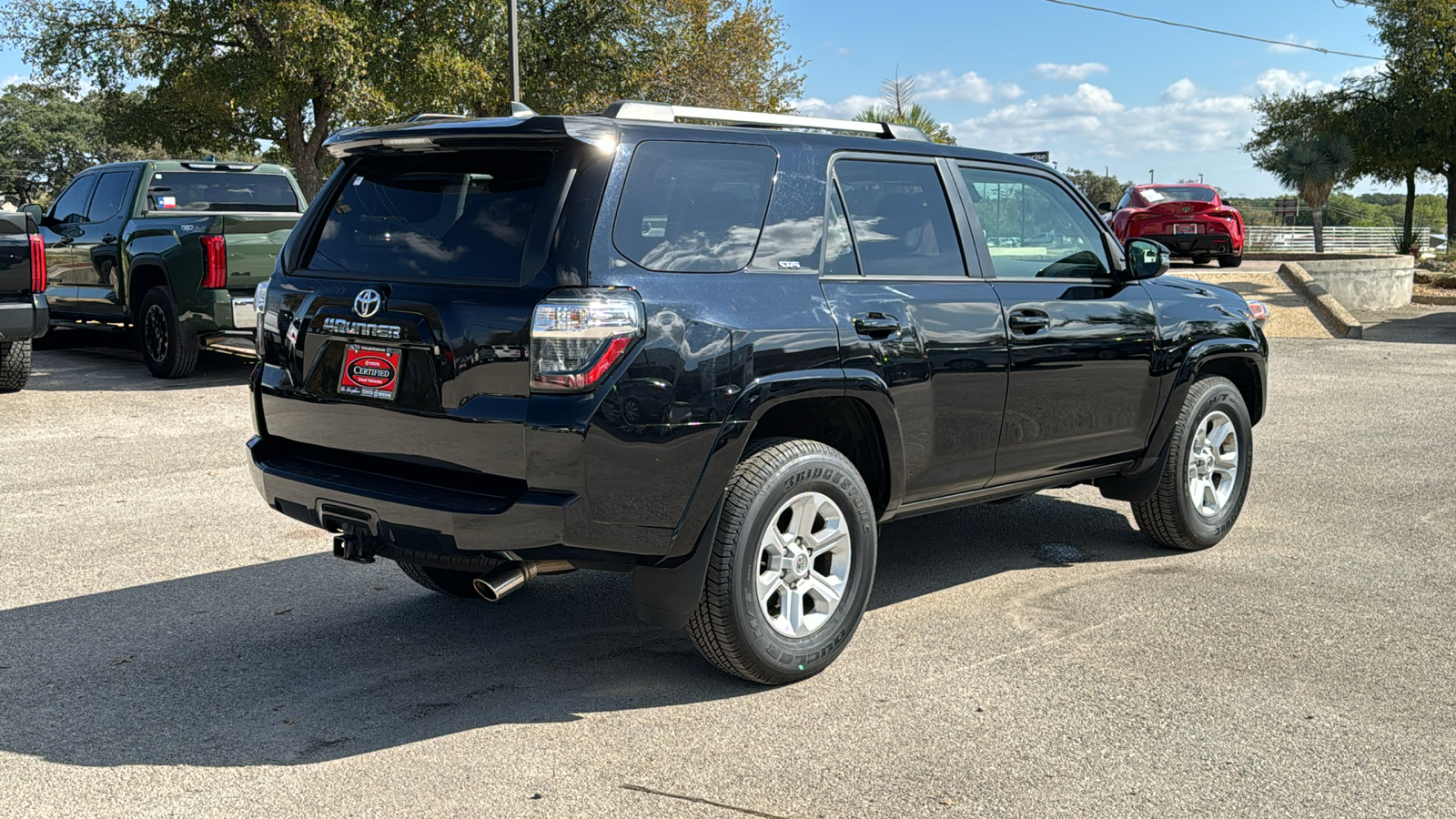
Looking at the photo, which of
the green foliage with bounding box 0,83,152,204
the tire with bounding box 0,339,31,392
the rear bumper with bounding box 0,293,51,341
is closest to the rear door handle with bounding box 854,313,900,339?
the rear bumper with bounding box 0,293,51,341

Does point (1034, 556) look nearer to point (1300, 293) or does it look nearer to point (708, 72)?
point (1300, 293)

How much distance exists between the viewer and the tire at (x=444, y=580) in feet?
17.1

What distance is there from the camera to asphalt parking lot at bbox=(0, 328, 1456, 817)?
11.6ft

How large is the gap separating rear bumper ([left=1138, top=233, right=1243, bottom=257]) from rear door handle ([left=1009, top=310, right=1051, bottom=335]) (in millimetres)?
17780

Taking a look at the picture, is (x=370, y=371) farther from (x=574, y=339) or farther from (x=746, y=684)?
(x=746, y=684)

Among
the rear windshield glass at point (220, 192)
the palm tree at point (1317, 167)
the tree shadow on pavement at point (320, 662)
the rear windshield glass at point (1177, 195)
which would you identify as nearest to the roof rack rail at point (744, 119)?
the tree shadow on pavement at point (320, 662)

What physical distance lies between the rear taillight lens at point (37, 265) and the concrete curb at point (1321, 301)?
15.4 meters

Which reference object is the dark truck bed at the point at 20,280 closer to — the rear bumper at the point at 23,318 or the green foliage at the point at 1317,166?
the rear bumper at the point at 23,318

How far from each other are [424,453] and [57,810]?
1362 mm

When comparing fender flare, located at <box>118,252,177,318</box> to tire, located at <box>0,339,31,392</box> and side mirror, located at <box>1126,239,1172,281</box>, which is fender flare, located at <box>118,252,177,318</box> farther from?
side mirror, located at <box>1126,239,1172,281</box>

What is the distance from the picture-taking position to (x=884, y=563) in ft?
19.5

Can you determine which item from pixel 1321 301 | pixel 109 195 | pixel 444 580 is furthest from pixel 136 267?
pixel 1321 301

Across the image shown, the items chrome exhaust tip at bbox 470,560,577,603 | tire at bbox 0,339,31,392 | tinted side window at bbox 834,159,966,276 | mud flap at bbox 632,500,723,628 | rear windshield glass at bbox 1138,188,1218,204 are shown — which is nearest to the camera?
chrome exhaust tip at bbox 470,560,577,603

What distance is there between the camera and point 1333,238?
55.3 m
